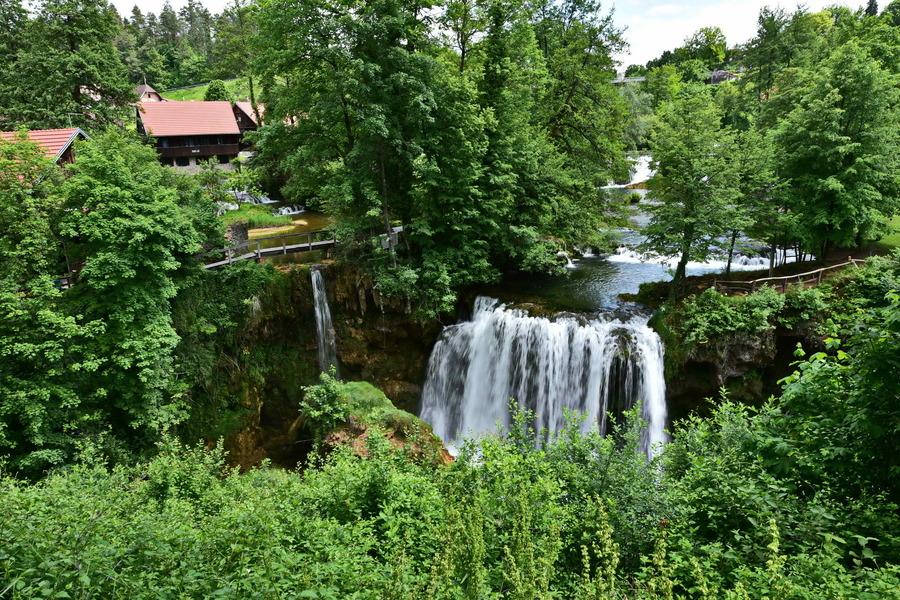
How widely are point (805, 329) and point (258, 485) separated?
48.0 feet

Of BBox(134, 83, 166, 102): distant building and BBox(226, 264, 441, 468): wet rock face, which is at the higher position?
BBox(134, 83, 166, 102): distant building

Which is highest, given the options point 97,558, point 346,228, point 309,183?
point 309,183

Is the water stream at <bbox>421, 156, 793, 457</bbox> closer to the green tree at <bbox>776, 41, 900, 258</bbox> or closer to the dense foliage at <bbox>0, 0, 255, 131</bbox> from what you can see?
the green tree at <bbox>776, 41, 900, 258</bbox>

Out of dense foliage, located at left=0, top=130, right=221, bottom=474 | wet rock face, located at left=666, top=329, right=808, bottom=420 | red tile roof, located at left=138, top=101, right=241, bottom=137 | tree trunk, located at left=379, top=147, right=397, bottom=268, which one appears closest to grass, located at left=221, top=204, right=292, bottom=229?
tree trunk, located at left=379, top=147, right=397, bottom=268

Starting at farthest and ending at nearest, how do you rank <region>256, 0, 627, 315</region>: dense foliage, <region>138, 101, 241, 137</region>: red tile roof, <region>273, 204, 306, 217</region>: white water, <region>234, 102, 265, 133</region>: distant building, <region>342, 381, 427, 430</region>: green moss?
<region>234, 102, 265, 133</region>: distant building → <region>138, 101, 241, 137</region>: red tile roof → <region>273, 204, 306, 217</region>: white water → <region>256, 0, 627, 315</region>: dense foliage → <region>342, 381, 427, 430</region>: green moss

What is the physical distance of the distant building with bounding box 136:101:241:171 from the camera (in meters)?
37.8

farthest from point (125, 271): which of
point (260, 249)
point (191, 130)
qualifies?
point (191, 130)

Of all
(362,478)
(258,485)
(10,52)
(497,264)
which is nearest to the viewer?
(362,478)

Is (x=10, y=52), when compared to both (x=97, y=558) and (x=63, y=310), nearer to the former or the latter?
(x=63, y=310)

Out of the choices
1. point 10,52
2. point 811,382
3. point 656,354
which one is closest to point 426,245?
point 656,354

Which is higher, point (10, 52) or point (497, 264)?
point (10, 52)

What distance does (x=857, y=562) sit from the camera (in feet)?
13.1

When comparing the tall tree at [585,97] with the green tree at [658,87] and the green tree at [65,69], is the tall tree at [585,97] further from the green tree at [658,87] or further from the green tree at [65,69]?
the green tree at [658,87]

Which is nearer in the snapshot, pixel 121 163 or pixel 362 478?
pixel 362 478
